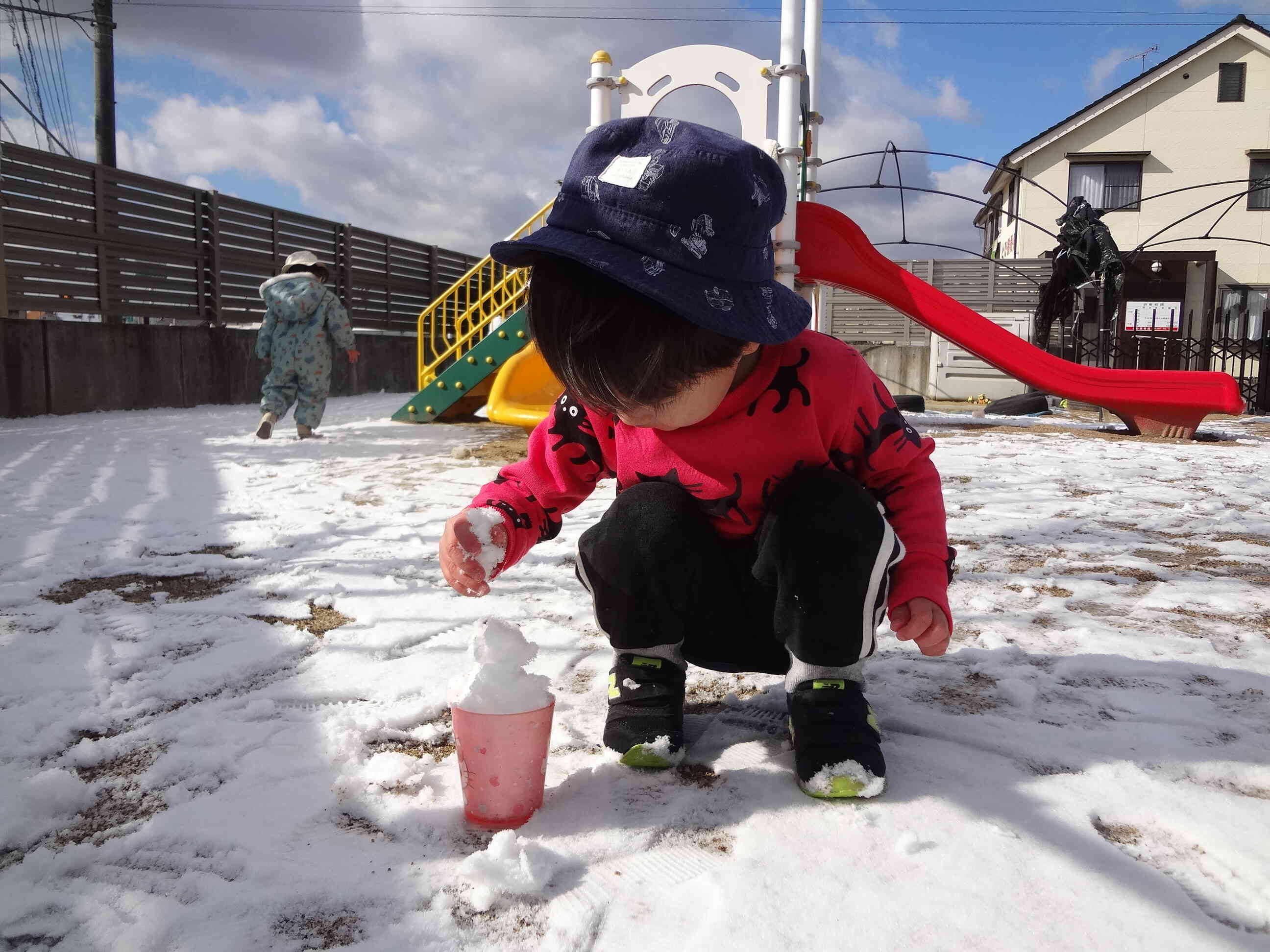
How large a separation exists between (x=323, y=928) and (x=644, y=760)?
0.45 m

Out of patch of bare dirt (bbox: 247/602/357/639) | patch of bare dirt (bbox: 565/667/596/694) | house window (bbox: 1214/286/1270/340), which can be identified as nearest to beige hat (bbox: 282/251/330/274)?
patch of bare dirt (bbox: 247/602/357/639)

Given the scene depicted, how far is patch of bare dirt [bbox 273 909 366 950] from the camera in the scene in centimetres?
78

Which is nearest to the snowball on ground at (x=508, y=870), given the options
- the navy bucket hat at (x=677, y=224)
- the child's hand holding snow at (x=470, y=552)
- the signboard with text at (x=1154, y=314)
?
the child's hand holding snow at (x=470, y=552)

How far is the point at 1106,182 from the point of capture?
14.9 meters

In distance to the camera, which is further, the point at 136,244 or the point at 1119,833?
the point at 136,244

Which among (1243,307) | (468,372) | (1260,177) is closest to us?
(468,372)

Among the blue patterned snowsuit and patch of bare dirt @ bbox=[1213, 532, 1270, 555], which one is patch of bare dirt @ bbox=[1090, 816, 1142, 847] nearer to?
patch of bare dirt @ bbox=[1213, 532, 1270, 555]

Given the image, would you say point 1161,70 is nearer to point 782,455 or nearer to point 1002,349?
point 1002,349

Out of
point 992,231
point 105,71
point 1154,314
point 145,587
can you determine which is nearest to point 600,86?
point 145,587

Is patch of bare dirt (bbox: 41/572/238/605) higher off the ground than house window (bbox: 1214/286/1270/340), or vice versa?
house window (bbox: 1214/286/1270/340)

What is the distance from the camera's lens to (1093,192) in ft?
49.2

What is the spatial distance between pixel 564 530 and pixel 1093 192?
15.8m

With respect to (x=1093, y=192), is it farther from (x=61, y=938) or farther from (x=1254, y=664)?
(x=61, y=938)

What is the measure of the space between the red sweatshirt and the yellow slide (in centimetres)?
431
